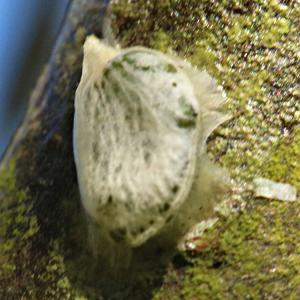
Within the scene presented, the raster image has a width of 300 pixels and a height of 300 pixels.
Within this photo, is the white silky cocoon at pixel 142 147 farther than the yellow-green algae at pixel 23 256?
No

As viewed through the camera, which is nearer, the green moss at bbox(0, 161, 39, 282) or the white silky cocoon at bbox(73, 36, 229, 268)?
the white silky cocoon at bbox(73, 36, 229, 268)

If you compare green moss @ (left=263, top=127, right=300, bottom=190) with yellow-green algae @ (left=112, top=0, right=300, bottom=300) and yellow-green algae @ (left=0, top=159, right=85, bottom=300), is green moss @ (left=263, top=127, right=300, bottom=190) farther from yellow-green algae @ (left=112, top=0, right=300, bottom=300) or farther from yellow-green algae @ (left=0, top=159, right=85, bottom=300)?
yellow-green algae @ (left=0, top=159, right=85, bottom=300)

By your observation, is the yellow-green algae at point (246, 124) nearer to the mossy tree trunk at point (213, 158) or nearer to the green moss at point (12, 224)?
the mossy tree trunk at point (213, 158)

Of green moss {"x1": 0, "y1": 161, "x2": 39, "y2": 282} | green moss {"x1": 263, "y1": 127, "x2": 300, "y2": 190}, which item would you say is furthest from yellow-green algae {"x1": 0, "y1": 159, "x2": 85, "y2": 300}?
green moss {"x1": 263, "y1": 127, "x2": 300, "y2": 190}

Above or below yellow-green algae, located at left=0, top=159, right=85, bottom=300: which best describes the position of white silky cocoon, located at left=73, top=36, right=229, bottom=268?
above

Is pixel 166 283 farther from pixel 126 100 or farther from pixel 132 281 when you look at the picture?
pixel 126 100

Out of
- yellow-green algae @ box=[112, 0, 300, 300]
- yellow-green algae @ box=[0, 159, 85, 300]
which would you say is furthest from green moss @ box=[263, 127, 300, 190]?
yellow-green algae @ box=[0, 159, 85, 300]

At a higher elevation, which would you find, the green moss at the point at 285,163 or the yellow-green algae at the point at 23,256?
the green moss at the point at 285,163

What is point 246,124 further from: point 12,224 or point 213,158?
point 12,224

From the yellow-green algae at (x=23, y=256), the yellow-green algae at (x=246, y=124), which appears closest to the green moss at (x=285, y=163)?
the yellow-green algae at (x=246, y=124)
